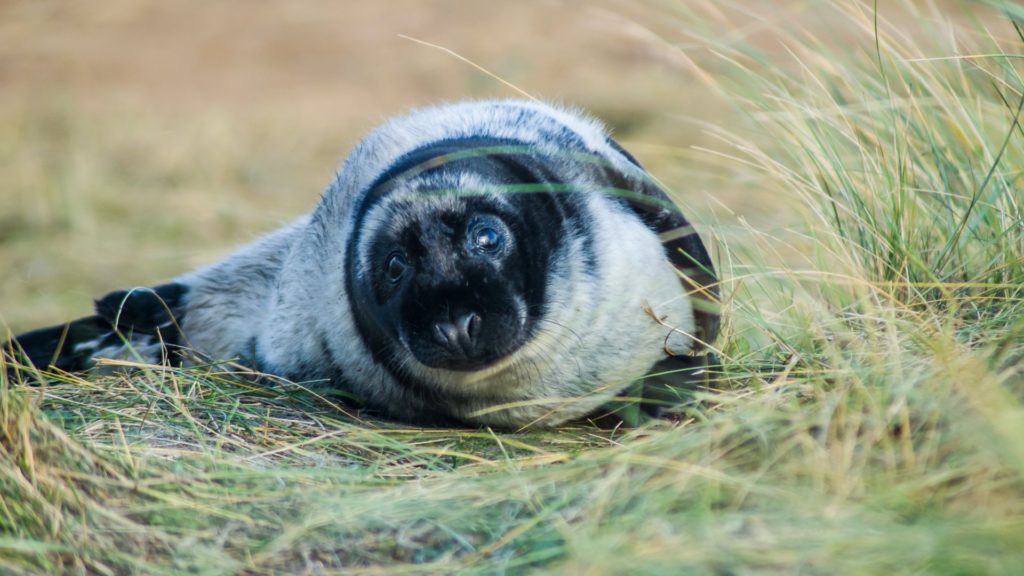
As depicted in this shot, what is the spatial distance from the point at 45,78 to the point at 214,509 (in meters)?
9.86

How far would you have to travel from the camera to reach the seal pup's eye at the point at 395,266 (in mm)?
3387

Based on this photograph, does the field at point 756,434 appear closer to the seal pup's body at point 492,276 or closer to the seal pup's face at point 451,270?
the seal pup's body at point 492,276

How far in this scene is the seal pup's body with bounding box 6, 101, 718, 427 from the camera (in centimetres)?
330

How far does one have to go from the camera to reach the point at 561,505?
2551mm

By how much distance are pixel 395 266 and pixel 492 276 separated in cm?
34

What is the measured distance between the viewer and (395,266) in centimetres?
342

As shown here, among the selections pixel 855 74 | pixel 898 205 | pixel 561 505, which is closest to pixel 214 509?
pixel 561 505

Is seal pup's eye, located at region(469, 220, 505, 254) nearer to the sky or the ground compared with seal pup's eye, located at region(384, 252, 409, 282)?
nearer to the sky

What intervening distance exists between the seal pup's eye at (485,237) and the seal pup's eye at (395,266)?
0.23 meters

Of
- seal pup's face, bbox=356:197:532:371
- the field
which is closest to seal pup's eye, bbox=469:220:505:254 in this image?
seal pup's face, bbox=356:197:532:371

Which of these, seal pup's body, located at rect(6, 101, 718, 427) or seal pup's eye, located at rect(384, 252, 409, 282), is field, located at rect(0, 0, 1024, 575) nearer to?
seal pup's body, located at rect(6, 101, 718, 427)

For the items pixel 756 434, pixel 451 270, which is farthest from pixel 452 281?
pixel 756 434

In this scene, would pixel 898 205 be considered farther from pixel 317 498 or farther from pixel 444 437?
pixel 317 498

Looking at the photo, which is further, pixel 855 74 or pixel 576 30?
pixel 576 30
